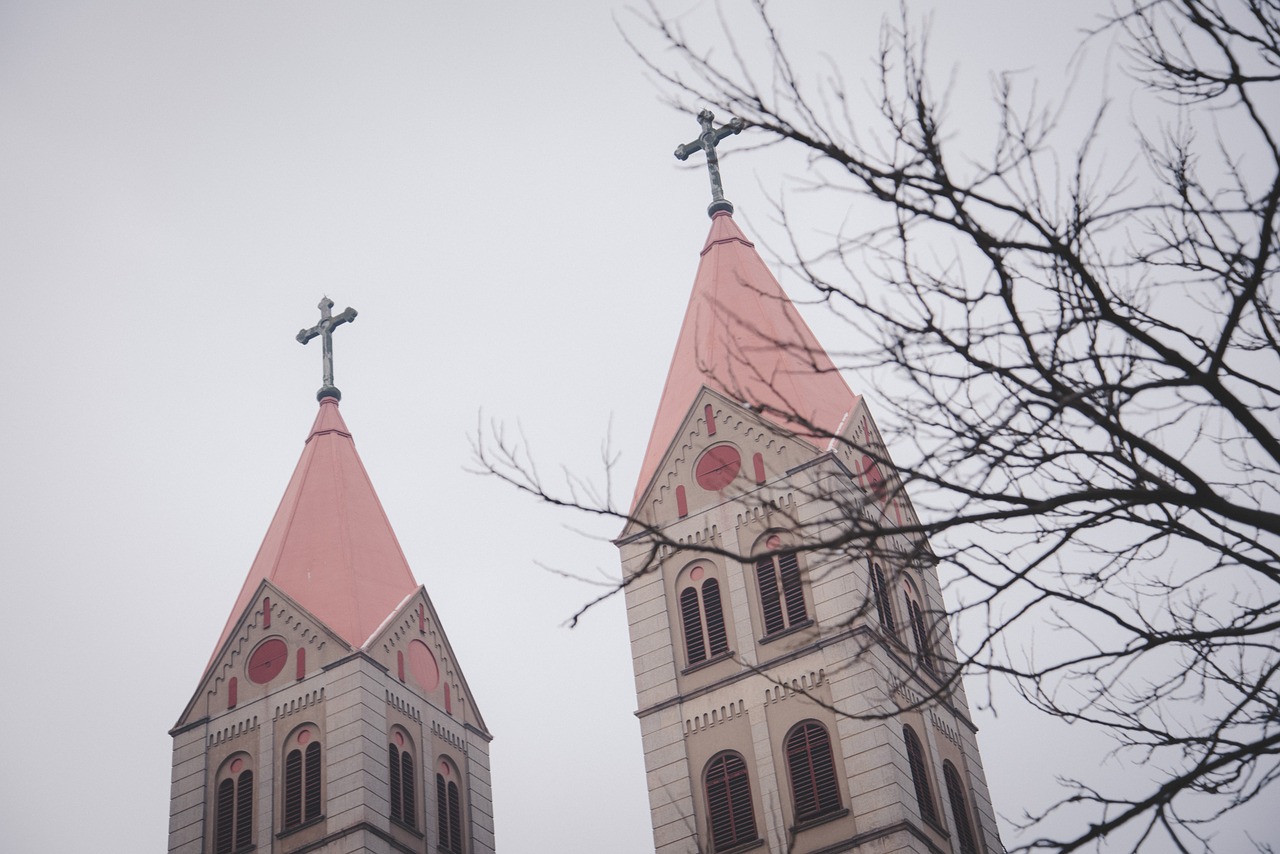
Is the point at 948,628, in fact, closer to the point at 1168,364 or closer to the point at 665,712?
the point at 1168,364

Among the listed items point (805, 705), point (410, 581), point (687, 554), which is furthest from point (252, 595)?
point (805, 705)

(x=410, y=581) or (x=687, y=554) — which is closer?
(x=687, y=554)

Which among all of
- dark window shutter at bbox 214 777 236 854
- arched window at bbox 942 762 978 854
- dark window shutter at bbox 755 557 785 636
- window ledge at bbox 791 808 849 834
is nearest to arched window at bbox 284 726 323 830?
dark window shutter at bbox 214 777 236 854

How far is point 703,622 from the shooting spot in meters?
31.9

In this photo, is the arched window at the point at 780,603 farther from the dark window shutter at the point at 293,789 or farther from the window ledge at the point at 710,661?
the dark window shutter at the point at 293,789

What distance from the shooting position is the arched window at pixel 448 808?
35281mm

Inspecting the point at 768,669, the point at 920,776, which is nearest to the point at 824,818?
the point at 920,776

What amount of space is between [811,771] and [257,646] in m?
13.5

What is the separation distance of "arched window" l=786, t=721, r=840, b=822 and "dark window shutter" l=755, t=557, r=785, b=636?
2.18 meters

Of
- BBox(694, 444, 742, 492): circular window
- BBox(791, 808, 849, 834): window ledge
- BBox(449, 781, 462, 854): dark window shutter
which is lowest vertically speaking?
BBox(791, 808, 849, 834): window ledge

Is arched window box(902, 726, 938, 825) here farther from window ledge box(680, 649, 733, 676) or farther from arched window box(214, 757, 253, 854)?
arched window box(214, 757, 253, 854)

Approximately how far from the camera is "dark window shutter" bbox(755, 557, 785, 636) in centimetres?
3105

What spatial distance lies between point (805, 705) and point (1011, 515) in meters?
21.1

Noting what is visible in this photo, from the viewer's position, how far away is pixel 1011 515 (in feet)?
28.5
